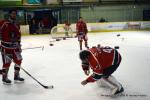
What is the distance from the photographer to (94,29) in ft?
55.6

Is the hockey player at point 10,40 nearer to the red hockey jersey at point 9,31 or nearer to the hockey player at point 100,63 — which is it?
the red hockey jersey at point 9,31

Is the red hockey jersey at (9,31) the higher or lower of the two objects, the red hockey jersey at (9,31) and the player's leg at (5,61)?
the higher

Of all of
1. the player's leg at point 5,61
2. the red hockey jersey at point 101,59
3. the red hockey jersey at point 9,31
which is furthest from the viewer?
the player's leg at point 5,61

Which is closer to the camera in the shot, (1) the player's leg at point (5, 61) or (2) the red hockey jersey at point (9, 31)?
(2) the red hockey jersey at point (9, 31)

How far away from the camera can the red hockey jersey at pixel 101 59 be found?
4094 millimetres

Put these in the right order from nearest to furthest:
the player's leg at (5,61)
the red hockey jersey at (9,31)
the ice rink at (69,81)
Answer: the ice rink at (69,81)
the red hockey jersey at (9,31)
the player's leg at (5,61)

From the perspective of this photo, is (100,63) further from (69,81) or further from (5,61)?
(5,61)

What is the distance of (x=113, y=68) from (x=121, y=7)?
49.7ft

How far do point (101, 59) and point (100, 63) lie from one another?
67mm

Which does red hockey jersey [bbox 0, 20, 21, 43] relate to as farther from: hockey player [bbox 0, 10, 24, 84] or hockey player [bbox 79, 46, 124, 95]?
hockey player [bbox 79, 46, 124, 95]

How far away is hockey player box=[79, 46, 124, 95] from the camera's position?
4.10 m

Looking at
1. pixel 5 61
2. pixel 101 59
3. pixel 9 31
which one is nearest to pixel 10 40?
pixel 9 31

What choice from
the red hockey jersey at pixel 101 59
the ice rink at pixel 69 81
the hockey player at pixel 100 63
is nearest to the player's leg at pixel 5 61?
the ice rink at pixel 69 81

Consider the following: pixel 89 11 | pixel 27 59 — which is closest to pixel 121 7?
pixel 89 11
